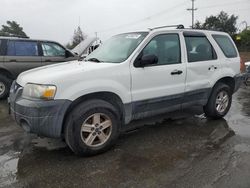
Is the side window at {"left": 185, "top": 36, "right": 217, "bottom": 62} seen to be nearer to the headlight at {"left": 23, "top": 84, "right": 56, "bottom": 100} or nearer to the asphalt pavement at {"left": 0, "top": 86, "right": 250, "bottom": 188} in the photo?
the asphalt pavement at {"left": 0, "top": 86, "right": 250, "bottom": 188}

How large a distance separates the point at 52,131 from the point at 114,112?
3.12ft

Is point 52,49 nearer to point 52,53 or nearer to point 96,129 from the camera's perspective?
point 52,53

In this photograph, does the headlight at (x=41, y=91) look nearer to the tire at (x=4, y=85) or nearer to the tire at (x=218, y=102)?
the tire at (x=218, y=102)

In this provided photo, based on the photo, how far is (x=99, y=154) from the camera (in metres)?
4.50

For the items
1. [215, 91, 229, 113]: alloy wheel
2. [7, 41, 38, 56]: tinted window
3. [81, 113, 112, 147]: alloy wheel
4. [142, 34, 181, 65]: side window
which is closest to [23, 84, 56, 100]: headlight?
[81, 113, 112, 147]: alloy wheel

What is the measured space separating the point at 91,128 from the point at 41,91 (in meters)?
0.88

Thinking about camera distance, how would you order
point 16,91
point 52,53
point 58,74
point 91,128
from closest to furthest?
point 58,74 → point 91,128 → point 16,91 → point 52,53

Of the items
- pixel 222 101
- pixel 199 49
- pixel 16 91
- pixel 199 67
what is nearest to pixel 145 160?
pixel 16 91

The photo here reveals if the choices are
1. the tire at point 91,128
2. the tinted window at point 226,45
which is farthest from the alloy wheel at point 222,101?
the tire at point 91,128

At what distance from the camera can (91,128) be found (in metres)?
4.40

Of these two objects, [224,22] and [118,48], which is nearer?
[118,48]

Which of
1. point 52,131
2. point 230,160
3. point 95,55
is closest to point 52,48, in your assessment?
point 95,55

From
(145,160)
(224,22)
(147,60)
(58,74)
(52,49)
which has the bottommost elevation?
(145,160)

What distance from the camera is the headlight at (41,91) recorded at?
13.3ft
